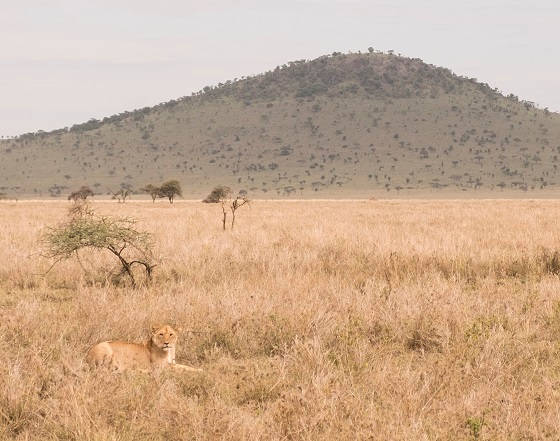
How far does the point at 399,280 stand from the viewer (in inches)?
404

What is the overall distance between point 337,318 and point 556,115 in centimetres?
17300

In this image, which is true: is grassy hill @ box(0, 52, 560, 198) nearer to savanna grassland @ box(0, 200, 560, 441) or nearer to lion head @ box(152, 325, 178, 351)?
savanna grassland @ box(0, 200, 560, 441)

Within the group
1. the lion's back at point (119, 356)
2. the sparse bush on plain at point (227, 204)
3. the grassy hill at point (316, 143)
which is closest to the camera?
the lion's back at point (119, 356)

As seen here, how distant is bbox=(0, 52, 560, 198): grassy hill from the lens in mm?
125000

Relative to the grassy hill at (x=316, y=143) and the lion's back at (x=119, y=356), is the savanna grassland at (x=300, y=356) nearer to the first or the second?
the lion's back at (x=119, y=356)

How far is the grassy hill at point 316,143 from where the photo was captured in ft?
410

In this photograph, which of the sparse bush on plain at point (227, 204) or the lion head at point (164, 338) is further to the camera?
the sparse bush on plain at point (227, 204)

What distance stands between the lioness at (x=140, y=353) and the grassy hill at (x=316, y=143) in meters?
107

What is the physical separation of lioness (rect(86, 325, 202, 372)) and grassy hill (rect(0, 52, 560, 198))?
107292 millimetres

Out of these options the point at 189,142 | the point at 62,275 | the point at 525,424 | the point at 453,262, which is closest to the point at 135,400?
the point at 525,424

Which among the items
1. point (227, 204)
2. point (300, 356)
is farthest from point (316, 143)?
point (300, 356)

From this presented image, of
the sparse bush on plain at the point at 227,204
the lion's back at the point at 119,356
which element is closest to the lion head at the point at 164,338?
the lion's back at the point at 119,356

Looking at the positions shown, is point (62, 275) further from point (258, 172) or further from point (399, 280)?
point (258, 172)

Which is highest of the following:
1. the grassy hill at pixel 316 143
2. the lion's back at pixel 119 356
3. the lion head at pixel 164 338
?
the grassy hill at pixel 316 143
